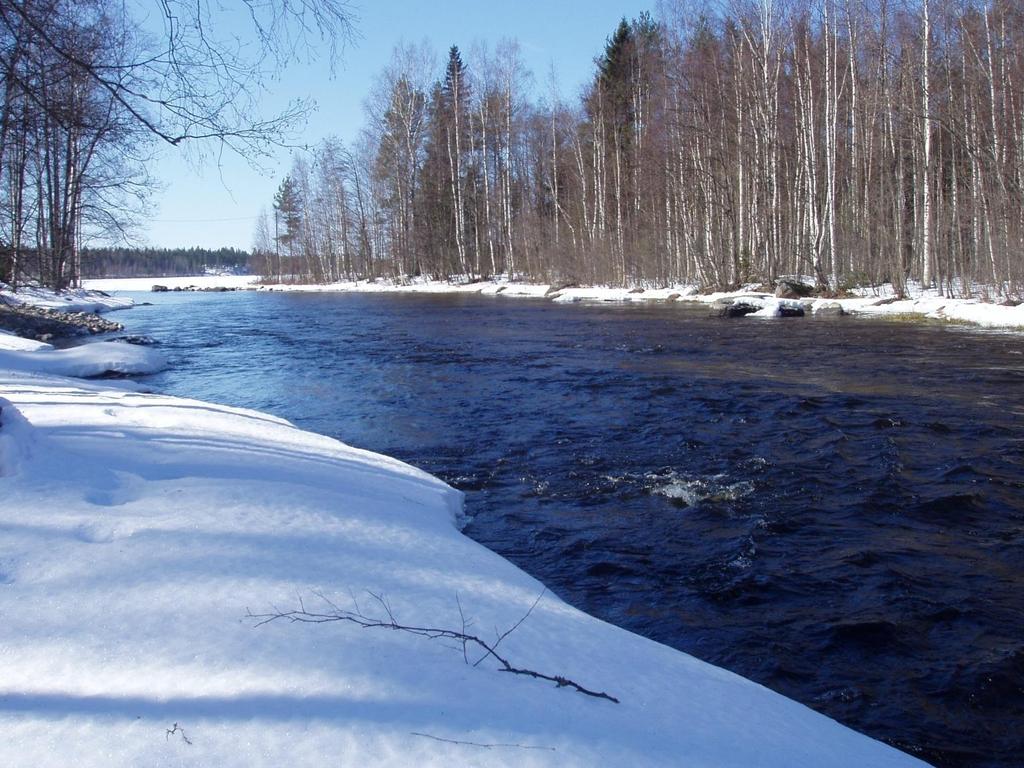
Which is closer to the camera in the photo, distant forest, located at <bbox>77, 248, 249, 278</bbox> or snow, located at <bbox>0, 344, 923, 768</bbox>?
snow, located at <bbox>0, 344, 923, 768</bbox>

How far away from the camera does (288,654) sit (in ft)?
7.16

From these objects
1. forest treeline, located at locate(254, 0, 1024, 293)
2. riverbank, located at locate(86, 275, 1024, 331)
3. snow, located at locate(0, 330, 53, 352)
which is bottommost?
snow, located at locate(0, 330, 53, 352)

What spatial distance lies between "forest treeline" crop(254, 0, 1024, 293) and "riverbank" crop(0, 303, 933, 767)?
1760cm

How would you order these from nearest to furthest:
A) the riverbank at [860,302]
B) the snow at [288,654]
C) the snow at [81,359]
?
the snow at [288,654], the snow at [81,359], the riverbank at [860,302]

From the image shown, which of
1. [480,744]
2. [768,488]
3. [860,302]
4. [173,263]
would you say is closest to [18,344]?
[768,488]

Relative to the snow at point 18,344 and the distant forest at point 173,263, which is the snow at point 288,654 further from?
the distant forest at point 173,263

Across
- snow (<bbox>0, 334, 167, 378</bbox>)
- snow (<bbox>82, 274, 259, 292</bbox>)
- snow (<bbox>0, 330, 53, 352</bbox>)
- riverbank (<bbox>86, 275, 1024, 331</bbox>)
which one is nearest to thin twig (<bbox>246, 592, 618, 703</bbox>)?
snow (<bbox>0, 334, 167, 378</bbox>)

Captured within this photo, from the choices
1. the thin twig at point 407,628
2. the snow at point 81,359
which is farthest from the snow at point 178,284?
the thin twig at point 407,628

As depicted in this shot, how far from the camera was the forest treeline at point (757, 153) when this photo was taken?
19844 mm

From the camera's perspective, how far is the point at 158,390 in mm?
10719

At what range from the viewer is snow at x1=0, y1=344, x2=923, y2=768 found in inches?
70.7

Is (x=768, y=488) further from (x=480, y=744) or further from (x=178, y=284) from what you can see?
(x=178, y=284)

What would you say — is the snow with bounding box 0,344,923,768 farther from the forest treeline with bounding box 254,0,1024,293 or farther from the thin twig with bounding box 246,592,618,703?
the forest treeline with bounding box 254,0,1024,293

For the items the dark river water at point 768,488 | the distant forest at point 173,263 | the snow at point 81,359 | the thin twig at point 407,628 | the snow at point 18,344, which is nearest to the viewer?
the thin twig at point 407,628
